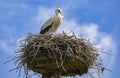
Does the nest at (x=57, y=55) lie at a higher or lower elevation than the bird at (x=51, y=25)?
lower

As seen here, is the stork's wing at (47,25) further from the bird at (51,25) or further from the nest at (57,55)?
the nest at (57,55)

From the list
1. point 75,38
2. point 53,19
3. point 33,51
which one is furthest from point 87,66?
point 53,19

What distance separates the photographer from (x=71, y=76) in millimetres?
10141

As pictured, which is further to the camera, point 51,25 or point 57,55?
point 51,25

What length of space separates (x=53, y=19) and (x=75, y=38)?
111 inches

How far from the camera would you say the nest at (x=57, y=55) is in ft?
30.1

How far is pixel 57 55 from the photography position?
9.12 metres

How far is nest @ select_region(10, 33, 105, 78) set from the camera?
916 centimetres

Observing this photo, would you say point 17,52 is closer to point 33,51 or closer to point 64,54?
point 33,51

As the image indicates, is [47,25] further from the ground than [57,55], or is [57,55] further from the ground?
[47,25]

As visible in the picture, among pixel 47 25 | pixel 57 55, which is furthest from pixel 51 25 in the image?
pixel 57 55

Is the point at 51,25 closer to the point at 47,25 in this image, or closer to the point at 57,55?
the point at 47,25

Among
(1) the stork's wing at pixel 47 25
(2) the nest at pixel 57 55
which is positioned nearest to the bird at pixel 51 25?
(1) the stork's wing at pixel 47 25

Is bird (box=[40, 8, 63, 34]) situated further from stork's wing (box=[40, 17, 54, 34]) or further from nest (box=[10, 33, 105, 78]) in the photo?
nest (box=[10, 33, 105, 78])
